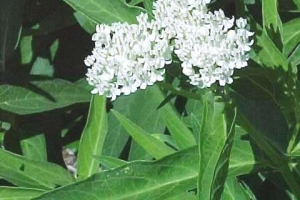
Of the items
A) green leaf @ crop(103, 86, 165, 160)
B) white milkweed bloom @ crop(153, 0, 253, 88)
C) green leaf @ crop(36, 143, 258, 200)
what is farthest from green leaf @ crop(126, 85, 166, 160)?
white milkweed bloom @ crop(153, 0, 253, 88)

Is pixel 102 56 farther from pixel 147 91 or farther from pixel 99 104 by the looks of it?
pixel 147 91

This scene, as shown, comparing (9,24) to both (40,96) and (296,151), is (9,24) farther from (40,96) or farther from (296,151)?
(296,151)

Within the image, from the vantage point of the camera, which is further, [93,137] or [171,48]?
[93,137]

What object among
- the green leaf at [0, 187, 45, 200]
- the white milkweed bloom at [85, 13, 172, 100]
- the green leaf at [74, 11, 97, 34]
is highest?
the white milkweed bloom at [85, 13, 172, 100]

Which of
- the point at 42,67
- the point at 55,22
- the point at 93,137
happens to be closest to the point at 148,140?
the point at 93,137

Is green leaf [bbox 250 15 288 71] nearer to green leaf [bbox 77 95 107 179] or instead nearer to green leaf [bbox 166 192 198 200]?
green leaf [bbox 166 192 198 200]

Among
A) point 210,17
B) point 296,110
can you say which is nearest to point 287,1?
point 296,110

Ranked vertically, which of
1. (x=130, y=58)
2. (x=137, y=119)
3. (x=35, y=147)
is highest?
(x=130, y=58)

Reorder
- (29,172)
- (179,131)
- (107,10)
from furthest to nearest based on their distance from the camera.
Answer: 1. (29,172)
2. (179,131)
3. (107,10)
